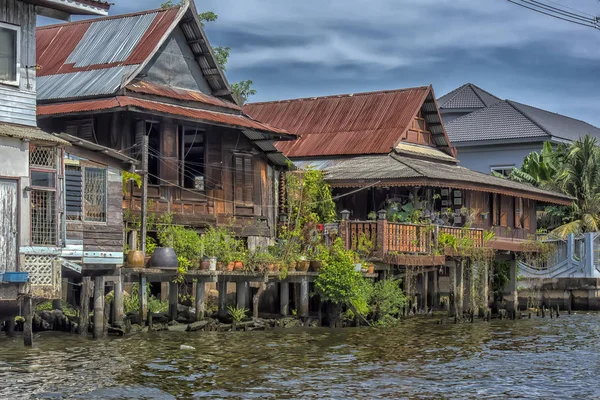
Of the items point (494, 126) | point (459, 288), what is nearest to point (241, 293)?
point (459, 288)

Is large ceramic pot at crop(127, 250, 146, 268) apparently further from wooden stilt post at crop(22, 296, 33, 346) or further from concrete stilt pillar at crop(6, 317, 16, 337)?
wooden stilt post at crop(22, 296, 33, 346)

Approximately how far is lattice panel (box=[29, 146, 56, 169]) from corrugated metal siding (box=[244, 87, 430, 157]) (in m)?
18.7

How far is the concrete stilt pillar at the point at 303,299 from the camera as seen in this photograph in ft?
99.5

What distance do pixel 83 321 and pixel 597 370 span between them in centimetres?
1196

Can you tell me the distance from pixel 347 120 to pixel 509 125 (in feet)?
53.7

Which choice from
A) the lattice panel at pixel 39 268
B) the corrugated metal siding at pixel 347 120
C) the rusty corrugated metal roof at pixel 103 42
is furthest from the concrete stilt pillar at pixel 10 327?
the corrugated metal siding at pixel 347 120

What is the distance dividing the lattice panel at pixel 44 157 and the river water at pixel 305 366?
4.01 m

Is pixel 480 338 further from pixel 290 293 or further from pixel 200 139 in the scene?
pixel 200 139

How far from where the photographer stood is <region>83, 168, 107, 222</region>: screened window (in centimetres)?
2539

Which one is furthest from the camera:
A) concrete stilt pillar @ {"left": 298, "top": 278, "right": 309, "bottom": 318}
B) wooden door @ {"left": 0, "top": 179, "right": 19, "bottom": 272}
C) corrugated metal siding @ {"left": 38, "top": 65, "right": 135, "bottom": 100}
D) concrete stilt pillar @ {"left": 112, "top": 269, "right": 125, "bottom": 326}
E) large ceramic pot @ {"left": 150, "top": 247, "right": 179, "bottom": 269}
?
corrugated metal siding @ {"left": 38, "top": 65, "right": 135, "bottom": 100}

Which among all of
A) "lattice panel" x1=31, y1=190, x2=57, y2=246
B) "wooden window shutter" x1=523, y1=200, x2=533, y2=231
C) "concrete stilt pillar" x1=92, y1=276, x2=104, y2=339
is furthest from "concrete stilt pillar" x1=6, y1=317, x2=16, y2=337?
"wooden window shutter" x1=523, y1=200, x2=533, y2=231

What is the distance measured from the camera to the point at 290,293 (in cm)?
3409

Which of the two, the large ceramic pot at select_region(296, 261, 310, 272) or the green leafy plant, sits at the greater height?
the large ceramic pot at select_region(296, 261, 310, 272)

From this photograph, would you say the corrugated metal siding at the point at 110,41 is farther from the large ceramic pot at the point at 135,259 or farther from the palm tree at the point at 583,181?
the palm tree at the point at 583,181
